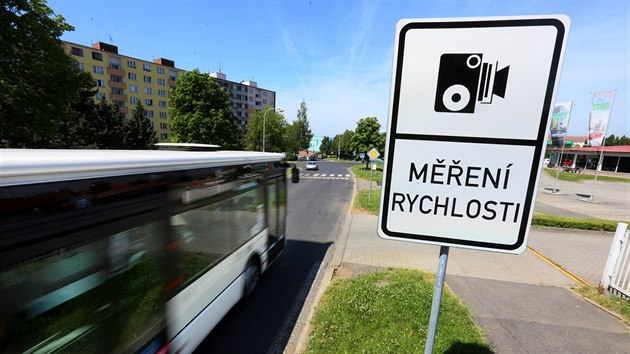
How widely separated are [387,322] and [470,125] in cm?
364

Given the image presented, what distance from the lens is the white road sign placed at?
128cm

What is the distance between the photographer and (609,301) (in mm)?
5449

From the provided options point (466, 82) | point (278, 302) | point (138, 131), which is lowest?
point (278, 302)

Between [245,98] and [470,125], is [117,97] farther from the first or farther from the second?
[470,125]

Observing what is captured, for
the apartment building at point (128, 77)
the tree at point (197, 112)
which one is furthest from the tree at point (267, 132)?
the apartment building at point (128, 77)

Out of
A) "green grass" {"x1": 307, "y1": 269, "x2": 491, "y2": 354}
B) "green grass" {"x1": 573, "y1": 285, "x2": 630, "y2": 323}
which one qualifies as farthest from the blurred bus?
"green grass" {"x1": 573, "y1": 285, "x2": 630, "y2": 323}

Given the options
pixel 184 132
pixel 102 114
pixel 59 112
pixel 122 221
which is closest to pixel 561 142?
pixel 122 221

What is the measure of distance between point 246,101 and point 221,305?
8811cm

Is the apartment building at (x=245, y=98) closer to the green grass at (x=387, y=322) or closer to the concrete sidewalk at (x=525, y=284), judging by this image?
the concrete sidewalk at (x=525, y=284)

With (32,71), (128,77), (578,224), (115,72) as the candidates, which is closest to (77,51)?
(115,72)

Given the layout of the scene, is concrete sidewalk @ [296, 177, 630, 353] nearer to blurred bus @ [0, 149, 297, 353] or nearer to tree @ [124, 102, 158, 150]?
blurred bus @ [0, 149, 297, 353]

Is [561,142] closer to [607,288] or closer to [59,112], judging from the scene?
[607,288]

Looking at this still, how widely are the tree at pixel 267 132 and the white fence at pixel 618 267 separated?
133 feet

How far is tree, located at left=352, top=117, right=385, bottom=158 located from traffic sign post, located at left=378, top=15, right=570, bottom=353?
139 ft
